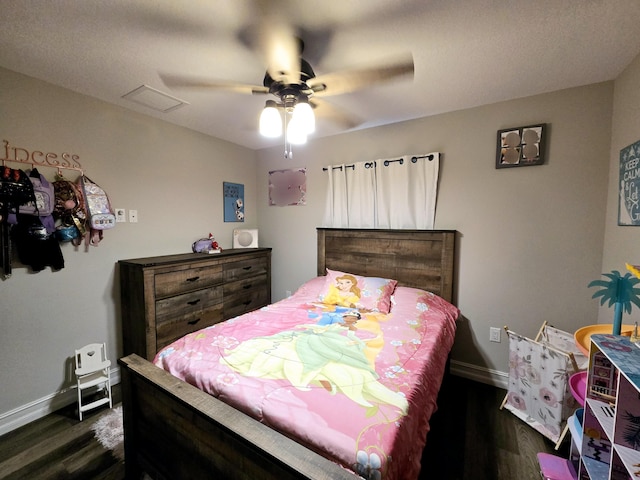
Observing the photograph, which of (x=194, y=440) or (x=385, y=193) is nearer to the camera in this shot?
(x=194, y=440)

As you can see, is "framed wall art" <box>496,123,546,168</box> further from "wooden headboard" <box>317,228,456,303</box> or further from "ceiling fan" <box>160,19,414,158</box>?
"ceiling fan" <box>160,19,414,158</box>

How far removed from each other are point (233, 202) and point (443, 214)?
7.93 feet

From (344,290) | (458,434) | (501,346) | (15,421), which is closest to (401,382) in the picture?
(458,434)

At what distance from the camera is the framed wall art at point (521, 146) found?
206cm

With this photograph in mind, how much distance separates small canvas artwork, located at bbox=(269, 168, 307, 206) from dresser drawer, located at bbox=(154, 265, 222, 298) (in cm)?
118

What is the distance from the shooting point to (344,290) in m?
2.41

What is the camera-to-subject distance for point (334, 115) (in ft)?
7.81

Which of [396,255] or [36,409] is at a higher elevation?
[396,255]

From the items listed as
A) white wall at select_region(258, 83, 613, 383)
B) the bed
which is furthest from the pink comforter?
white wall at select_region(258, 83, 613, 383)

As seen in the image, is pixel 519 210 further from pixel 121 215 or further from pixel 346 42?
pixel 121 215

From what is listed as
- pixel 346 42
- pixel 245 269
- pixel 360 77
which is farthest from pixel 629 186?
pixel 245 269

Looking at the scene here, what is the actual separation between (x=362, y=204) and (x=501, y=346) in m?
1.79

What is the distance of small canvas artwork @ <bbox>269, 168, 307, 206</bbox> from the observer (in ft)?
10.7

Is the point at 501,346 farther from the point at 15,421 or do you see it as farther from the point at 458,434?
the point at 15,421
